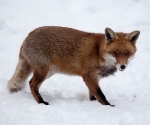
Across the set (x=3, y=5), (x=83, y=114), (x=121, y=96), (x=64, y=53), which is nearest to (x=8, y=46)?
(x=3, y=5)

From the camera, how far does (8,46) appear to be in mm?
8688

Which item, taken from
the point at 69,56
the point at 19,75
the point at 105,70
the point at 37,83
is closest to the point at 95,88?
the point at 105,70

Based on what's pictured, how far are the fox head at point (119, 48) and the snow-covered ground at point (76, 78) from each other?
2.79 ft

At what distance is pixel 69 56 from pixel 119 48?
3.40 ft

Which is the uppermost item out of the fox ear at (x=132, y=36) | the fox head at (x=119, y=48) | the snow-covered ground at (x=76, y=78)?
the fox ear at (x=132, y=36)

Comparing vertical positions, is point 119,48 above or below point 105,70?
above

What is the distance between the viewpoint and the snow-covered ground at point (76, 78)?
4.26m

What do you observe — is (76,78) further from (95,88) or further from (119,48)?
(119,48)

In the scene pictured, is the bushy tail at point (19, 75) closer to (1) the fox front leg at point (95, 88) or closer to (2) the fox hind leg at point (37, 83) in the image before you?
(2) the fox hind leg at point (37, 83)

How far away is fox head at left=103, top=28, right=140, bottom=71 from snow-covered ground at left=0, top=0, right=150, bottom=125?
850 millimetres

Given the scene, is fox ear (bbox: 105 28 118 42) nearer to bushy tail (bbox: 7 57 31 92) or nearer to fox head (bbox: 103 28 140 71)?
fox head (bbox: 103 28 140 71)

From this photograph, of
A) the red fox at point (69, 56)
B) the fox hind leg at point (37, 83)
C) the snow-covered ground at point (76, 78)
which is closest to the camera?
the snow-covered ground at point (76, 78)

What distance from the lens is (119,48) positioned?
4.98m

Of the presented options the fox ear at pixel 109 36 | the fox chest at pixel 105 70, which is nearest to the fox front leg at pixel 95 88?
the fox chest at pixel 105 70
